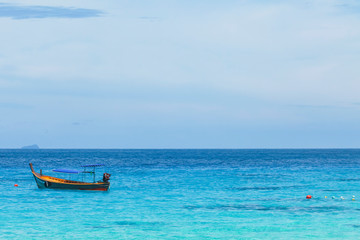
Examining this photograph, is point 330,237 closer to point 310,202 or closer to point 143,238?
point 143,238

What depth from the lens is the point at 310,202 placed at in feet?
158

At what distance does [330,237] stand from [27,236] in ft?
67.7

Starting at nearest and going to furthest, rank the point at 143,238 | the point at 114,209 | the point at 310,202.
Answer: the point at 143,238 → the point at 114,209 → the point at 310,202

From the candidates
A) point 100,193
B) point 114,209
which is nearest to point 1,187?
point 100,193

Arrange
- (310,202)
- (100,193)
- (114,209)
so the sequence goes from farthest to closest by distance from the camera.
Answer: (100,193) → (310,202) → (114,209)

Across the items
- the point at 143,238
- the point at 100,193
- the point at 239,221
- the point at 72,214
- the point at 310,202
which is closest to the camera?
the point at 143,238

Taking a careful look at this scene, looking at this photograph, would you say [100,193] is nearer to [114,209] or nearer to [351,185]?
[114,209]

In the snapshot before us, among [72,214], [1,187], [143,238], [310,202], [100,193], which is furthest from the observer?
[1,187]

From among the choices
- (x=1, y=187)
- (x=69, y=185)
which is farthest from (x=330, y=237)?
(x=1, y=187)

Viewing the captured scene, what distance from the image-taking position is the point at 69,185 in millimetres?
57344

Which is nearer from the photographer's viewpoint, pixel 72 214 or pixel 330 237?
pixel 330 237

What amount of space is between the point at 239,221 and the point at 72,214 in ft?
47.4

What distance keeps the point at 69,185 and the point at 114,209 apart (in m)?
14.9

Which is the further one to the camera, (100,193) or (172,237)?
(100,193)
